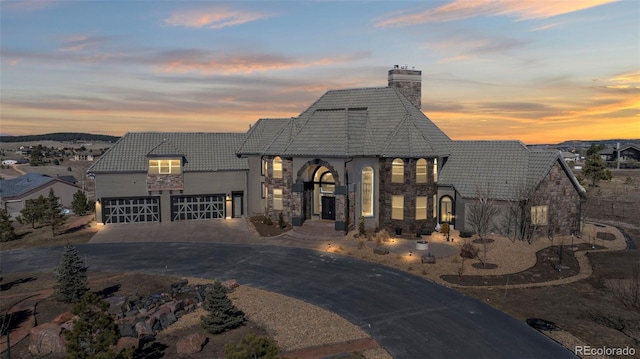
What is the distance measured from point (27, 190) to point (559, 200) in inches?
2507

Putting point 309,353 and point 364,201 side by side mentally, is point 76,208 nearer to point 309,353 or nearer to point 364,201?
point 364,201

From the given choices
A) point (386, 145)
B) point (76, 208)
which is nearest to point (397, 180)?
point (386, 145)

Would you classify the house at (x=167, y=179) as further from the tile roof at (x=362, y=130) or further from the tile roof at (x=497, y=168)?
the tile roof at (x=497, y=168)

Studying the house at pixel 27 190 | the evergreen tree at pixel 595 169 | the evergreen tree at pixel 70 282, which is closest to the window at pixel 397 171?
the evergreen tree at pixel 70 282

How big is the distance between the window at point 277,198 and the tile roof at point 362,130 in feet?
12.7

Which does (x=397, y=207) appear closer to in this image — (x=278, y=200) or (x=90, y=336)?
(x=278, y=200)

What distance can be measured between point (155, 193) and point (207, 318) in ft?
88.3

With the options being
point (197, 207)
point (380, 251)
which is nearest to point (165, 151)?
point (197, 207)

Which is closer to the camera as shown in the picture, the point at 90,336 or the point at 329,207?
the point at 90,336

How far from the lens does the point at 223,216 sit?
146 feet

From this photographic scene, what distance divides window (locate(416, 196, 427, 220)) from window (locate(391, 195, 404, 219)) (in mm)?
1332

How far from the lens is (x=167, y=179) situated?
138 feet

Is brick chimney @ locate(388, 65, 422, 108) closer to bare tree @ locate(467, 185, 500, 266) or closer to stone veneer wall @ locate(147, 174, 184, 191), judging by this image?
bare tree @ locate(467, 185, 500, 266)

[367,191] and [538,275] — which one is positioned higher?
[367,191]
